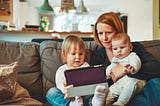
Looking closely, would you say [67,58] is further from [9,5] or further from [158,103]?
[9,5]

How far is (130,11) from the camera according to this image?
688cm

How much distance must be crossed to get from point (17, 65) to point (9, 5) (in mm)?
4972

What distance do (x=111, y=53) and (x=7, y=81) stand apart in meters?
0.73

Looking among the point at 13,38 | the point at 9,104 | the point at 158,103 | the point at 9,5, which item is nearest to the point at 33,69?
the point at 9,104

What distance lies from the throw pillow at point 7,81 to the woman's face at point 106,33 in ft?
2.13

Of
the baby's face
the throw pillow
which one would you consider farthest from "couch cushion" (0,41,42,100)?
the baby's face

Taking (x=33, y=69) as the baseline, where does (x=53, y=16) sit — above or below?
above

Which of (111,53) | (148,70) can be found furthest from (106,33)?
(148,70)

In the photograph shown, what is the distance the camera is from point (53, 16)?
24.7 ft

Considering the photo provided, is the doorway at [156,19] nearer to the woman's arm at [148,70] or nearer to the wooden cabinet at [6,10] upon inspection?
the wooden cabinet at [6,10]

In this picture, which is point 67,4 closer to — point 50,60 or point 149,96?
point 50,60

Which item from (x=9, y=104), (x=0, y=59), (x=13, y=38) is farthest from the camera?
(x=13, y=38)

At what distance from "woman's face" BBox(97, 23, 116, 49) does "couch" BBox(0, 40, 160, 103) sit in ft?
0.53

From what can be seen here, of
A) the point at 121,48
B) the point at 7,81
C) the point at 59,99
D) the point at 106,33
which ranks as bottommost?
the point at 59,99
